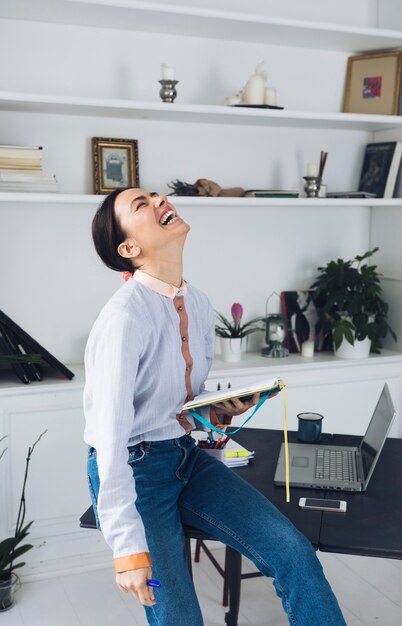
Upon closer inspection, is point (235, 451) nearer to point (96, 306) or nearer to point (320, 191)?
point (96, 306)

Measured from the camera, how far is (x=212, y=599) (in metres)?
2.80

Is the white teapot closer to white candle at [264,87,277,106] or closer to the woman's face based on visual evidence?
white candle at [264,87,277,106]

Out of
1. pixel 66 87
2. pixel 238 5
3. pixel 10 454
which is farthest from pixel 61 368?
pixel 238 5

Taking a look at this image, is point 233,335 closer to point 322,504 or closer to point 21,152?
point 21,152

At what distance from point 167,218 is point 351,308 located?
1707 millimetres

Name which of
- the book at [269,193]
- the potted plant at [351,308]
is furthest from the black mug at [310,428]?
Answer: the book at [269,193]

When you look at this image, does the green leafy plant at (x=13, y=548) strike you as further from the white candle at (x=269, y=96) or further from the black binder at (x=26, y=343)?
the white candle at (x=269, y=96)

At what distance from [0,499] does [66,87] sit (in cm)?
170

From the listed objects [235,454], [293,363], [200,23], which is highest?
[200,23]

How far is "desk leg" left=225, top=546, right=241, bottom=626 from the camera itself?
2.44m

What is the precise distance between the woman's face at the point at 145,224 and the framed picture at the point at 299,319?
68.1 inches

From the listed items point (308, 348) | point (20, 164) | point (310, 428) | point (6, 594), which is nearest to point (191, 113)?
point (20, 164)

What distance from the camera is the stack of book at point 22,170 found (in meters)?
2.85

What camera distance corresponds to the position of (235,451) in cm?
217
